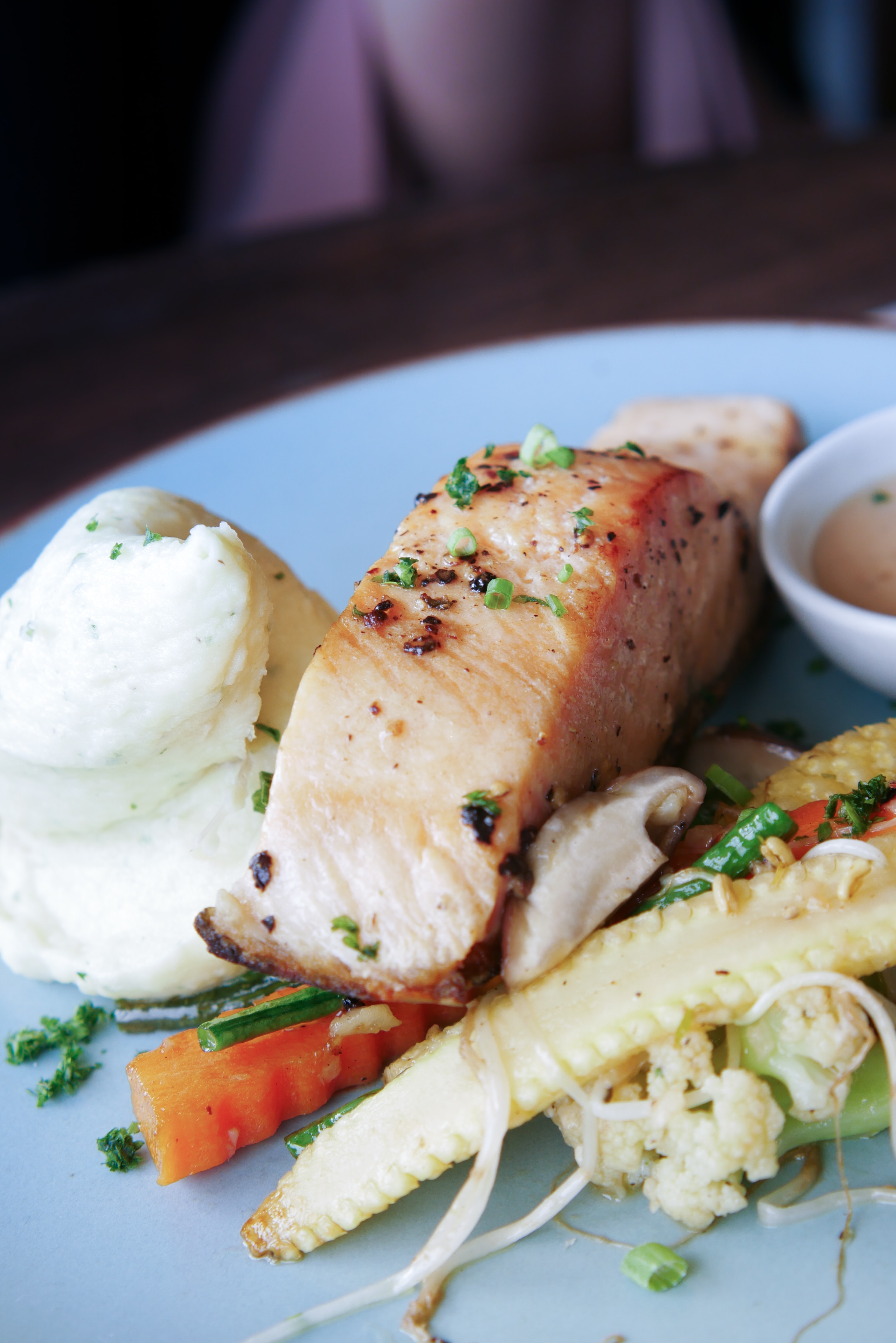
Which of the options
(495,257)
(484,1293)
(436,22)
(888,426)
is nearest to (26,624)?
(484,1293)

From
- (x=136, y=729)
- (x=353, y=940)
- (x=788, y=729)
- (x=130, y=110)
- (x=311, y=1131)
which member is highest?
(x=130, y=110)

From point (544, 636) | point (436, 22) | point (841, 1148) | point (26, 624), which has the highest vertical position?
point (436, 22)

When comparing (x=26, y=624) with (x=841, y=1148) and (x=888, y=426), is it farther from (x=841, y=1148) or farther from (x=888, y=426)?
(x=888, y=426)

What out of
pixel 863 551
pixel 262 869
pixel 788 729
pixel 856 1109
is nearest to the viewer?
pixel 856 1109

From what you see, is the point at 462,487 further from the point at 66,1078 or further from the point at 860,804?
the point at 66,1078

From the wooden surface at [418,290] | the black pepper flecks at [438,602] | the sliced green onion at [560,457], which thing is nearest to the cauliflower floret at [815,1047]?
the black pepper flecks at [438,602]

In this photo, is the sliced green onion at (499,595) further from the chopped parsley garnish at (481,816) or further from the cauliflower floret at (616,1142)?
the cauliflower floret at (616,1142)

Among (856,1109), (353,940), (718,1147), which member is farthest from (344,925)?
(856,1109)
